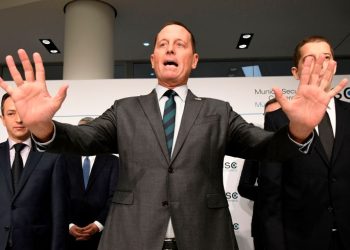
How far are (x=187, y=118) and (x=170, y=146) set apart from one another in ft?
0.48

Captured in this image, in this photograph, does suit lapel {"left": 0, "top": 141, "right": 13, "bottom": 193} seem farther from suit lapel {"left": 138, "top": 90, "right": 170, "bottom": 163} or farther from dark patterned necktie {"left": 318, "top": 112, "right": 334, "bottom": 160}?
dark patterned necktie {"left": 318, "top": 112, "right": 334, "bottom": 160}

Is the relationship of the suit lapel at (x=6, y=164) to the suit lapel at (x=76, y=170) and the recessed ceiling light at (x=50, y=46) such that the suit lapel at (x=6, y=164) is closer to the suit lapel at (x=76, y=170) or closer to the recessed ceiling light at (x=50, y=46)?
the suit lapel at (x=76, y=170)

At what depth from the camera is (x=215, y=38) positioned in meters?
7.09

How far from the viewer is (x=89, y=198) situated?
3391 millimetres

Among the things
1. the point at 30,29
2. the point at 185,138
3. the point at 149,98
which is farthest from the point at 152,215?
the point at 30,29

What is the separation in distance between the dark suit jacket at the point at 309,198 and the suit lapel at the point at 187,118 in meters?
0.55

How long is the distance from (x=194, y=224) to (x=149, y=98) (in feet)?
2.05

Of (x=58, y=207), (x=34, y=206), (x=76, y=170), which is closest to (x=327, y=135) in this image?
(x=58, y=207)

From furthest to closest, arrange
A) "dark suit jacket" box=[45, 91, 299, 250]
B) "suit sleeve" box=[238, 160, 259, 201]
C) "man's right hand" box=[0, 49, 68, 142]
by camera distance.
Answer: "suit sleeve" box=[238, 160, 259, 201]
"dark suit jacket" box=[45, 91, 299, 250]
"man's right hand" box=[0, 49, 68, 142]

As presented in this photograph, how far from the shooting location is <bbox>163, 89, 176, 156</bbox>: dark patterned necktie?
1.75 m

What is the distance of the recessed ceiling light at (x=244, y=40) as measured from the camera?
6.98m

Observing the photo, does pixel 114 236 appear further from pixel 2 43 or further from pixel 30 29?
pixel 2 43

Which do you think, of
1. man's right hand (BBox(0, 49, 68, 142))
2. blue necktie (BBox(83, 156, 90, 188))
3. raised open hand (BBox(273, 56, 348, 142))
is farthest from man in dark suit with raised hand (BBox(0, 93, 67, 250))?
raised open hand (BBox(273, 56, 348, 142))

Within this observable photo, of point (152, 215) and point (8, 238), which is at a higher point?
point (152, 215)
